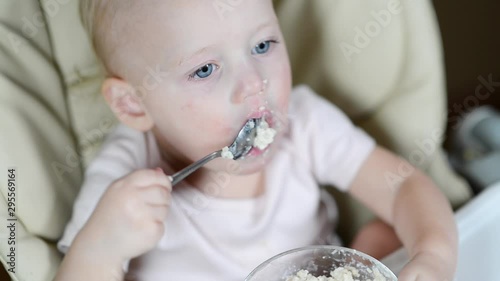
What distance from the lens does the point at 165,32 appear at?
0.63 meters

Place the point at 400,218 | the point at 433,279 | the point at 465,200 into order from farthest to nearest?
the point at 465,200 → the point at 400,218 → the point at 433,279

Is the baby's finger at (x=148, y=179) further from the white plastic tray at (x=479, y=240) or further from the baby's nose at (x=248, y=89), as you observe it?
the white plastic tray at (x=479, y=240)

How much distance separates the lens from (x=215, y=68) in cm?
65

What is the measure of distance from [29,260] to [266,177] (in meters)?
0.27

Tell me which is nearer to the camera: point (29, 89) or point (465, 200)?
point (29, 89)

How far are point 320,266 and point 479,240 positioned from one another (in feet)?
0.77

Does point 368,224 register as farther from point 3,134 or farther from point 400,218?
point 3,134

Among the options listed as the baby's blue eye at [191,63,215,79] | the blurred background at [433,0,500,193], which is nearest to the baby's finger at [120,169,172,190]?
the baby's blue eye at [191,63,215,79]

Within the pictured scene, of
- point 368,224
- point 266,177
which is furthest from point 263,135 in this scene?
point 368,224

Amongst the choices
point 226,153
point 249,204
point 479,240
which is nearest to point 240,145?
point 226,153

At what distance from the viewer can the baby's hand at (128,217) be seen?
0.65 meters

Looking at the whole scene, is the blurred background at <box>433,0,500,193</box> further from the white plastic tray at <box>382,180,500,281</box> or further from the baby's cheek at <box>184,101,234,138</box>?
the baby's cheek at <box>184,101,234,138</box>

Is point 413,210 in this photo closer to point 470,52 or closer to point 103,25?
point 103,25

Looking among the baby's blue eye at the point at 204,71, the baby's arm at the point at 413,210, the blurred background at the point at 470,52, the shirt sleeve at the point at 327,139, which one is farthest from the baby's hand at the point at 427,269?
the blurred background at the point at 470,52
